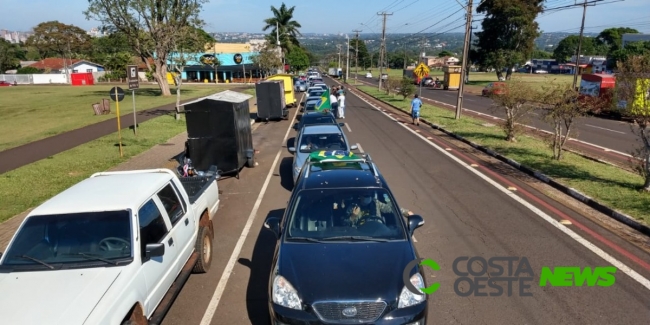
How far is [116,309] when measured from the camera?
169 inches

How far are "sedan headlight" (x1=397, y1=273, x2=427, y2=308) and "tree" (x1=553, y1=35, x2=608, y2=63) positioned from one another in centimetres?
15126

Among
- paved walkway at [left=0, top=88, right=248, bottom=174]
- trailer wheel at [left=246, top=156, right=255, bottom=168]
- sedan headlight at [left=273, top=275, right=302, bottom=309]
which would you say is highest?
sedan headlight at [left=273, top=275, right=302, bottom=309]

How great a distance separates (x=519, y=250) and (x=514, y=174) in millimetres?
6080

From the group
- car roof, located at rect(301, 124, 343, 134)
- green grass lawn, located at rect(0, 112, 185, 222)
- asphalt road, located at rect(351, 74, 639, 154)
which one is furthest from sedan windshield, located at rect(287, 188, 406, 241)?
asphalt road, located at rect(351, 74, 639, 154)

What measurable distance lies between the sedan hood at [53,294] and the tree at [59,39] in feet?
396

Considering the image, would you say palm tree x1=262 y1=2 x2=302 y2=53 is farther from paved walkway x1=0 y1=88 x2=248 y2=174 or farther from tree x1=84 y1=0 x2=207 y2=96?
paved walkway x1=0 y1=88 x2=248 y2=174

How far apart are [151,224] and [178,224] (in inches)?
25.9

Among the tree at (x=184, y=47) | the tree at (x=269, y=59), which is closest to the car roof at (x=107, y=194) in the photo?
the tree at (x=184, y=47)

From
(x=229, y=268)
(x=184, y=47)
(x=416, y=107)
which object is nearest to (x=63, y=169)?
(x=229, y=268)

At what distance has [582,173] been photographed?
12.5 metres

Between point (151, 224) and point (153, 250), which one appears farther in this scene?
point (151, 224)

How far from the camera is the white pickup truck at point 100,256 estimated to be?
4133mm

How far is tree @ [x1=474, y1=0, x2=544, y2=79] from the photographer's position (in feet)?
226

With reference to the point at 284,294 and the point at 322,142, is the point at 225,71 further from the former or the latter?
the point at 284,294
